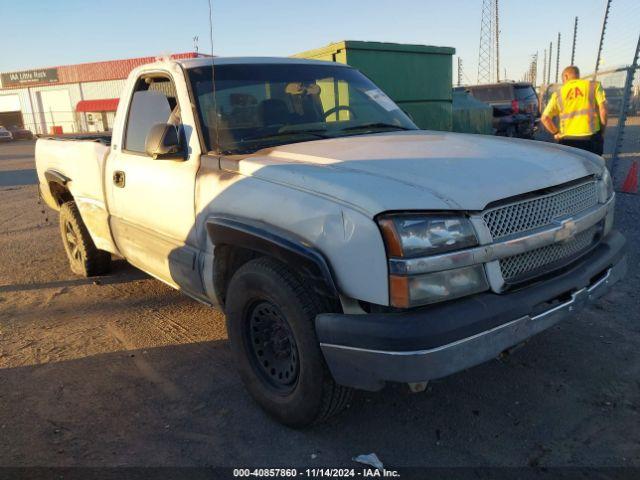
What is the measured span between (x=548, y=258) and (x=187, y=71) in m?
2.46

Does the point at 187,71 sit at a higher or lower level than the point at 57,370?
higher

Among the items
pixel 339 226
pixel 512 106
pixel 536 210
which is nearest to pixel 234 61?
pixel 339 226

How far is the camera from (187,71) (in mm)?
3354

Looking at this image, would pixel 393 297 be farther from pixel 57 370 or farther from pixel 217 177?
pixel 57 370

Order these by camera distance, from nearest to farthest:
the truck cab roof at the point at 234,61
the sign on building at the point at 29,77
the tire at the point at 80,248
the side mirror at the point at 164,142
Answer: the side mirror at the point at 164,142 → the truck cab roof at the point at 234,61 → the tire at the point at 80,248 → the sign on building at the point at 29,77

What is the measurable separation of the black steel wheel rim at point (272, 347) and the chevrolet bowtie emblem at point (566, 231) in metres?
1.40

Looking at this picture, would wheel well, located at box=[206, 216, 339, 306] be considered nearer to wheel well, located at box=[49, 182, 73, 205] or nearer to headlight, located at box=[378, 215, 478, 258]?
headlight, located at box=[378, 215, 478, 258]

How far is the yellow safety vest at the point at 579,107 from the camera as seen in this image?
6.86m

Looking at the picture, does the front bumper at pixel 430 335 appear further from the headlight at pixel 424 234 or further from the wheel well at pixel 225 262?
the wheel well at pixel 225 262

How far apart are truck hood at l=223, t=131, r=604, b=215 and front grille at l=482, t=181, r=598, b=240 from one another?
65 mm

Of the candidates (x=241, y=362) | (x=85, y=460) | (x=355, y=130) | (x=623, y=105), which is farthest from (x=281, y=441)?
(x=623, y=105)

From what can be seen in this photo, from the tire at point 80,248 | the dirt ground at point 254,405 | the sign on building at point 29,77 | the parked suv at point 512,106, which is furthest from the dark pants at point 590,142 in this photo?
the sign on building at point 29,77

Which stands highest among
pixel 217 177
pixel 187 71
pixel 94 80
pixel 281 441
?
pixel 94 80

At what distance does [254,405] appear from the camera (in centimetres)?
303
